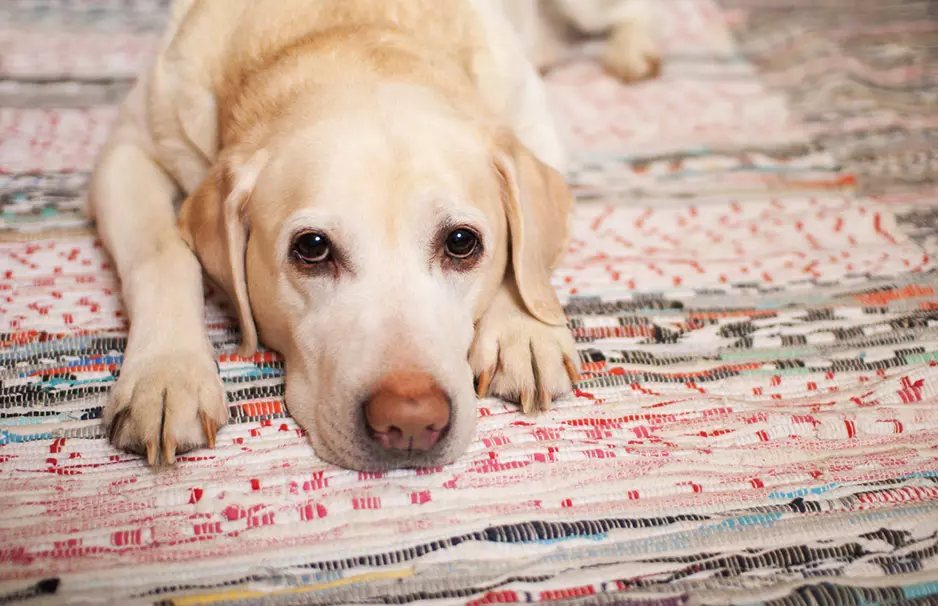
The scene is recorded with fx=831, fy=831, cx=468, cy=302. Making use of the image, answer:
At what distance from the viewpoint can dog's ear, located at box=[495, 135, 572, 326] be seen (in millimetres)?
1890

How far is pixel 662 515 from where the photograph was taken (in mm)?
1554

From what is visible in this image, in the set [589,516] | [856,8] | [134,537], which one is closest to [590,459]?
[589,516]

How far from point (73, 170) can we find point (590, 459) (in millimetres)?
1957

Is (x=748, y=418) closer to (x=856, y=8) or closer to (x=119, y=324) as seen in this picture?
(x=119, y=324)

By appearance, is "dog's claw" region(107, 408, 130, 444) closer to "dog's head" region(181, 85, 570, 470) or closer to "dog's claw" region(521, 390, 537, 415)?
"dog's head" region(181, 85, 570, 470)

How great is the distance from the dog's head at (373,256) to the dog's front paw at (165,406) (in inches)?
6.8

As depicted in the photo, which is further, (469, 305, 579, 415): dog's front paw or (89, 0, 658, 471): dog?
(469, 305, 579, 415): dog's front paw

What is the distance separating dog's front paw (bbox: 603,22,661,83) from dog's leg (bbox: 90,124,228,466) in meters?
1.99

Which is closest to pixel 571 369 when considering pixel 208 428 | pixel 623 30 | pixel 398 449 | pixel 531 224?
pixel 531 224

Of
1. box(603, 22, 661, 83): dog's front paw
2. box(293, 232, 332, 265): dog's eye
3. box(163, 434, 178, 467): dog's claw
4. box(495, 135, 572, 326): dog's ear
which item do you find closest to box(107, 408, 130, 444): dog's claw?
box(163, 434, 178, 467): dog's claw

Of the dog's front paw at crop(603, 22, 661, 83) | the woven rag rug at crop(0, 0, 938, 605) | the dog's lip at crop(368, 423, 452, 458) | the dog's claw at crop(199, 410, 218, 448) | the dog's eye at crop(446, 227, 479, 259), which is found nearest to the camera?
the woven rag rug at crop(0, 0, 938, 605)

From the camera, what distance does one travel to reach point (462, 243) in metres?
1.75

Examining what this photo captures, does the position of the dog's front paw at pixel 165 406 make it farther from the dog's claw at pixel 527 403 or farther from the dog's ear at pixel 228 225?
the dog's claw at pixel 527 403

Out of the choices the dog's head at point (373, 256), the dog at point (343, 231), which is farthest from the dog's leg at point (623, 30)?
the dog's head at point (373, 256)
